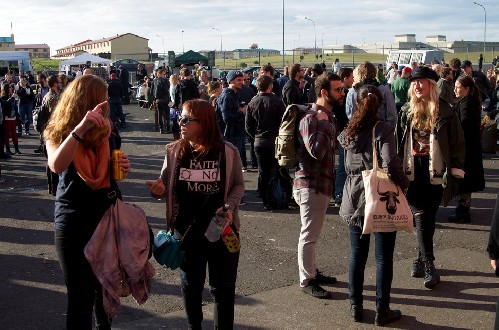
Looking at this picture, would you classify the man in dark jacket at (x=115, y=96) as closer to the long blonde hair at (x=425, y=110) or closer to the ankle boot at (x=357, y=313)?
the long blonde hair at (x=425, y=110)

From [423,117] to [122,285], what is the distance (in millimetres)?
3212

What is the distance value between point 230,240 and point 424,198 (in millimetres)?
2382

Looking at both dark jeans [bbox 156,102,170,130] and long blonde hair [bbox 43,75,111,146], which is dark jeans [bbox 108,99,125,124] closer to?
dark jeans [bbox 156,102,170,130]

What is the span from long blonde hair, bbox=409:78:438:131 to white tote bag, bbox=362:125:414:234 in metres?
1.07

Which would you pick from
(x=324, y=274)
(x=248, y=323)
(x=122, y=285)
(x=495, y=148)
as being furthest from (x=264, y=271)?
(x=495, y=148)

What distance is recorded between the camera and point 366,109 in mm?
4609

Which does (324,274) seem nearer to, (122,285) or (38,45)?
(122,285)

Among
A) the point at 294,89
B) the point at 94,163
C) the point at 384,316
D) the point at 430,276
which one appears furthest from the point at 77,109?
the point at 294,89

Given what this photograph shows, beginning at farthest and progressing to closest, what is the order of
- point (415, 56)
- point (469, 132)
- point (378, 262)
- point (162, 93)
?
point (415, 56)
point (162, 93)
point (469, 132)
point (378, 262)

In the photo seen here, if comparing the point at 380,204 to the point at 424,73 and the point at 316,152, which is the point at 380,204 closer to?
the point at 316,152

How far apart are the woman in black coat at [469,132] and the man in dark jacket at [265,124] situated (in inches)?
94.6

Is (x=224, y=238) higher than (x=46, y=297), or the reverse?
(x=224, y=238)

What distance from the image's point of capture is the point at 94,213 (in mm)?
3568

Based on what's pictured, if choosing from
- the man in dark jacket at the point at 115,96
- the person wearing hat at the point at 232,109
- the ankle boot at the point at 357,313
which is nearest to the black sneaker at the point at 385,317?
the ankle boot at the point at 357,313
